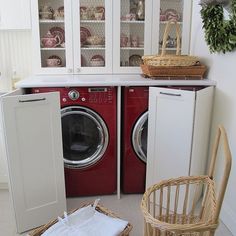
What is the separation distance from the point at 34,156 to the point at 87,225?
58 centimetres

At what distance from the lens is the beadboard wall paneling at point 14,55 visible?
2.54 metres

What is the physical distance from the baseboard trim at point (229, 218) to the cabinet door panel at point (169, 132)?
38cm

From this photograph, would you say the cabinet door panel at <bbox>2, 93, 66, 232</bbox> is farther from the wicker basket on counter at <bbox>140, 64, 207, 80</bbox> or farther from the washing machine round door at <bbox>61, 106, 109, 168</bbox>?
the wicker basket on counter at <bbox>140, 64, 207, 80</bbox>

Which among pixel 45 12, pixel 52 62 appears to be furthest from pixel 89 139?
pixel 45 12

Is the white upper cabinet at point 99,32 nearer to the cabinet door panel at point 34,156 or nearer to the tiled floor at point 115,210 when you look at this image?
the cabinet door panel at point 34,156

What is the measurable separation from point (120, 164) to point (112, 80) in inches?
27.9

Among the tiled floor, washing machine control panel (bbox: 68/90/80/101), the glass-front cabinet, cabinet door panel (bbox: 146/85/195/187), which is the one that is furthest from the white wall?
washing machine control panel (bbox: 68/90/80/101)

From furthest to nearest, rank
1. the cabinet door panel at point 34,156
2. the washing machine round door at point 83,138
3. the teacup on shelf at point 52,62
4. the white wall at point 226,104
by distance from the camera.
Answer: the teacup on shelf at point 52,62
the washing machine round door at point 83,138
the white wall at point 226,104
the cabinet door panel at point 34,156

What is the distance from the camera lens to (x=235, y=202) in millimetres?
1873

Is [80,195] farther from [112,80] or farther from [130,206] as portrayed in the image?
[112,80]

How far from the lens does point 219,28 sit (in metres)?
1.87

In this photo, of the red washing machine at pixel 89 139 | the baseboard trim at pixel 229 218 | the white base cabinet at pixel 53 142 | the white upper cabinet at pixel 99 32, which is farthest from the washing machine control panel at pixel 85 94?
the baseboard trim at pixel 229 218

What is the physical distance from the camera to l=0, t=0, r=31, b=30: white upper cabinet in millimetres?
2252

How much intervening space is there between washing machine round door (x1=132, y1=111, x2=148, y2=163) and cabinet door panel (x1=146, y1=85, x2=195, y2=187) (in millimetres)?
111
